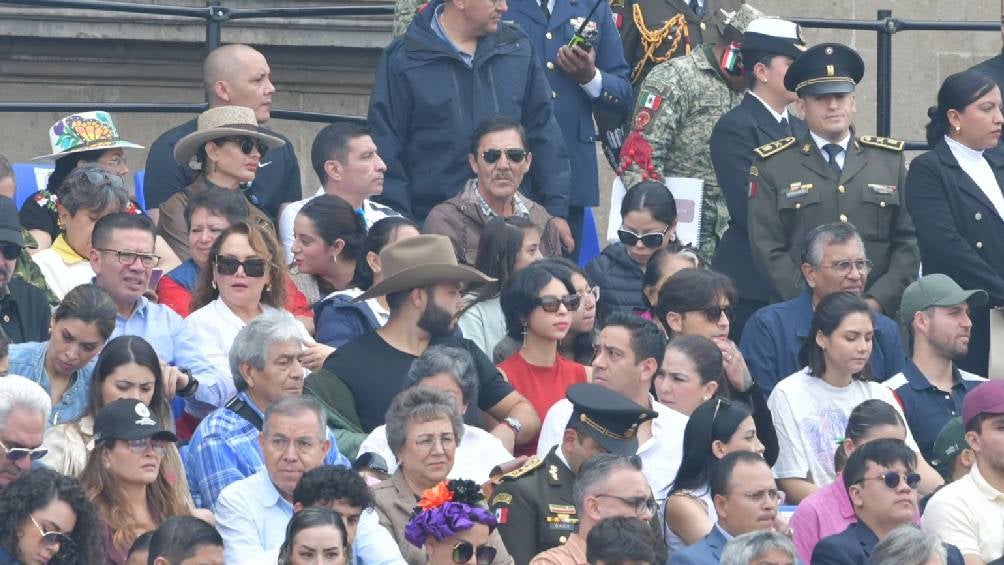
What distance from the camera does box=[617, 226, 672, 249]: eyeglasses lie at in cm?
1367

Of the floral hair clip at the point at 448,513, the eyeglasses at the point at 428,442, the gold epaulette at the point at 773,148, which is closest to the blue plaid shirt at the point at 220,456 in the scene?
the eyeglasses at the point at 428,442

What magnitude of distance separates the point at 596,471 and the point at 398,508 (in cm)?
79

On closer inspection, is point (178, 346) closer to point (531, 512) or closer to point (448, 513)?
point (531, 512)

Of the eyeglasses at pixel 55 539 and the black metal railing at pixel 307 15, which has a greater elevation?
the black metal railing at pixel 307 15

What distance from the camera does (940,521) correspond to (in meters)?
11.7

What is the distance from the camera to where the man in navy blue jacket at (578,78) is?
1492cm

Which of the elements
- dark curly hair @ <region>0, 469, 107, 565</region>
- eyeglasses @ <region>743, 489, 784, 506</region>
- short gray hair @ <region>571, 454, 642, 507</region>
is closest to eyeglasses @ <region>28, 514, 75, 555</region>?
dark curly hair @ <region>0, 469, 107, 565</region>

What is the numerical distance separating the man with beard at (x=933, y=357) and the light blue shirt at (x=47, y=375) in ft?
12.3

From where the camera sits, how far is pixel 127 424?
424 inches


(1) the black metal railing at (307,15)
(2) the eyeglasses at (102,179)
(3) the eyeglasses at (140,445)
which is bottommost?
(3) the eyeglasses at (140,445)

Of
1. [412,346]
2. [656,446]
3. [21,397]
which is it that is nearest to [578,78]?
[412,346]

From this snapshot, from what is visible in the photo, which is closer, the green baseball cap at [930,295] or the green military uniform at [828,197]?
the green baseball cap at [930,295]

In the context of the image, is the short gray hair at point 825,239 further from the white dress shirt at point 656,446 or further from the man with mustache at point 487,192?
the white dress shirt at point 656,446

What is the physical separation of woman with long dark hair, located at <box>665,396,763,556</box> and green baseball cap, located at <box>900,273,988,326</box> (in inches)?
69.6
